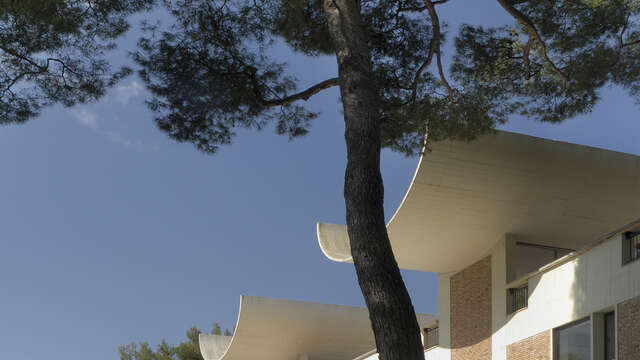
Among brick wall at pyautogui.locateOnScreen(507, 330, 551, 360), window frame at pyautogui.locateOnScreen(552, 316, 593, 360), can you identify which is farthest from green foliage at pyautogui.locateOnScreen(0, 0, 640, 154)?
brick wall at pyautogui.locateOnScreen(507, 330, 551, 360)

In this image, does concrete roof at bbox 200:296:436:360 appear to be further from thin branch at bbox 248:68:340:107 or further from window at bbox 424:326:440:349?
thin branch at bbox 248:68:340:107

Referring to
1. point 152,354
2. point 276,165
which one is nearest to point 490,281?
point 152,354

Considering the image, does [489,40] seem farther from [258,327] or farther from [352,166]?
[258,327]

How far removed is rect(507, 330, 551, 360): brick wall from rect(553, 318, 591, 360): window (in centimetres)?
21

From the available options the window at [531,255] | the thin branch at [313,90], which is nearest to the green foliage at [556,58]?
the thin branch at [313,90]

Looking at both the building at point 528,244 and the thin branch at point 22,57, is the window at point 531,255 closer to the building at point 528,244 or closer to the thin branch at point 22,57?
the building at point 528,244

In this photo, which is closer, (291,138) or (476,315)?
(291,138)

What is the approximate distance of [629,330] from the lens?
1320cm

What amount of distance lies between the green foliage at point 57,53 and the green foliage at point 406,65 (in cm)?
57

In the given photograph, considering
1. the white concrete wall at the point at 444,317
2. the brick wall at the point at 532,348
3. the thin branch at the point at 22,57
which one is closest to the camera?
the thin branch at the point at 22,57

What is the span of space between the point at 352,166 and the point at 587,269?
26.5 feet

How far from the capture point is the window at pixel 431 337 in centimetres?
2106

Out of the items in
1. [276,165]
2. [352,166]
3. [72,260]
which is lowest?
[352,166]

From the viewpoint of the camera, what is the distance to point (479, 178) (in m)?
15.9
